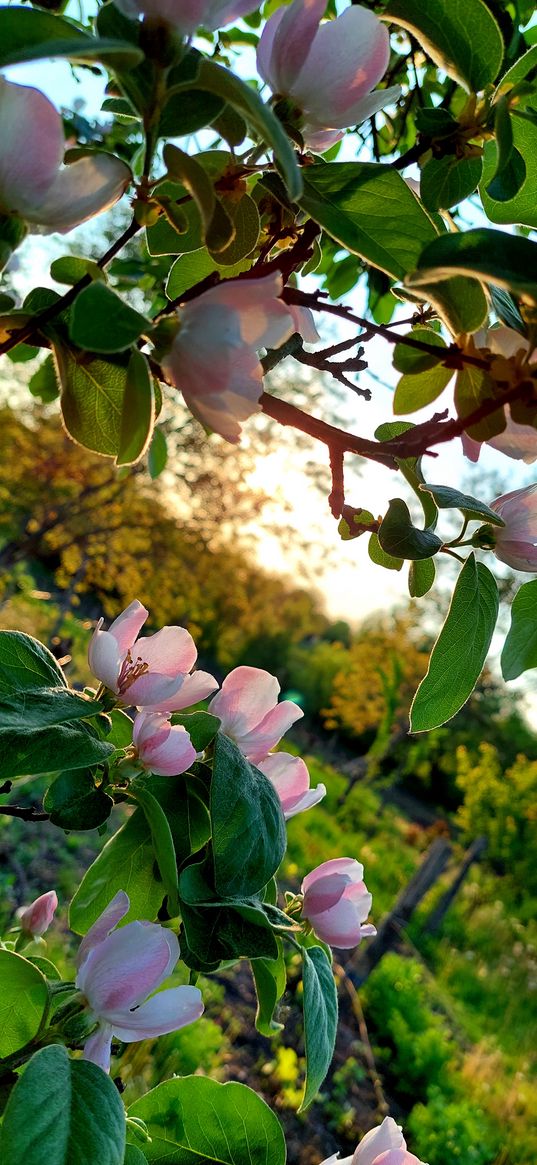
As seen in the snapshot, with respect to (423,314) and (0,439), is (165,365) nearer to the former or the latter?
(423,314)

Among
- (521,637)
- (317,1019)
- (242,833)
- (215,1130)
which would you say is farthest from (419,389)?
(215,1130)

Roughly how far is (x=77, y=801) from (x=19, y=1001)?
0.13m

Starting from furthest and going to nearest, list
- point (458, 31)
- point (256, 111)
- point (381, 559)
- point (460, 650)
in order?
point (381, 559) < point (460, 650) < point (458, 31) < point (256, 111)

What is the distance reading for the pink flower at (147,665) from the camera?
1.64ft

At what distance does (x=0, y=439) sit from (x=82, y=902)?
6.58 m

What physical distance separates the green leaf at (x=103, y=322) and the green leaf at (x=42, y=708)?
19cm

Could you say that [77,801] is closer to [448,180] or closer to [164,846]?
[164,846]

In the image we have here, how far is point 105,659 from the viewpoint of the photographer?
0.50 meters

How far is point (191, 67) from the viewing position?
326 mm

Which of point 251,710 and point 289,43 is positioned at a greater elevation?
point 289,43

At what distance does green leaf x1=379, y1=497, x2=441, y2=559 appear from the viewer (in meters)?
0.44

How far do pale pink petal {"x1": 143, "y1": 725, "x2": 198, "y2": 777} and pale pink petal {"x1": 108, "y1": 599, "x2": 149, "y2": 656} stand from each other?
0.09 m

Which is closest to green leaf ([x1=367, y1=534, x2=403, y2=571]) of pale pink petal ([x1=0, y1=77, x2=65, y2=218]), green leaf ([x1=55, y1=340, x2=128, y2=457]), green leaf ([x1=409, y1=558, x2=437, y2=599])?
green leaf ([x1=409, y1=558, x2=437, y2=599])

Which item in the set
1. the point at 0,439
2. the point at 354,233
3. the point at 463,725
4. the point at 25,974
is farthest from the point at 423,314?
the point at 463,725
